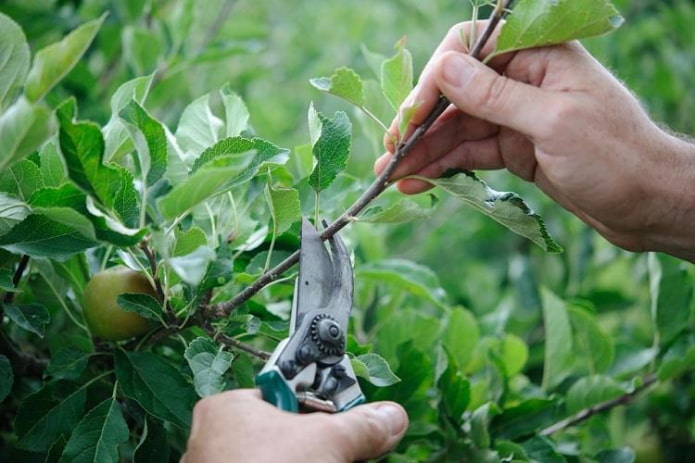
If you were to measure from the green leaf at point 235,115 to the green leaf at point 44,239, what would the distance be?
216 millimetres

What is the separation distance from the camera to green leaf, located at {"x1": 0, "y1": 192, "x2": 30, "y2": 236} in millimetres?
728

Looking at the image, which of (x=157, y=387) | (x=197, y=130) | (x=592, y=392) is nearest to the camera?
(x=157, y=387)

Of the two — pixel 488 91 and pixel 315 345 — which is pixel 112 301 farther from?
pixel 488 91

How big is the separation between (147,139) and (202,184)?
116mm

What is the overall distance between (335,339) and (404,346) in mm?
303

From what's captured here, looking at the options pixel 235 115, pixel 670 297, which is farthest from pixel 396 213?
pixel 670 297

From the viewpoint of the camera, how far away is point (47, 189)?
0.71 metres

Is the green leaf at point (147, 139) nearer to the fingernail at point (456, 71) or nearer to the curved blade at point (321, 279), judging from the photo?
the curved blade at point (321, 279)

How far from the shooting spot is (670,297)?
3.76 ft

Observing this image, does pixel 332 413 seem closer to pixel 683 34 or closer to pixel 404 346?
pixel 404 346

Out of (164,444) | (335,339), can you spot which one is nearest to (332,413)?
(335,339)

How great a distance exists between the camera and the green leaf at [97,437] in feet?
2.53

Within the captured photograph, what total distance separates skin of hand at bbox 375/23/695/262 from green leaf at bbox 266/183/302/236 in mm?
112

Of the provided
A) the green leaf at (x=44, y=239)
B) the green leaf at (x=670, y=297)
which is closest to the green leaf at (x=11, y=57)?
the green leaf at (x=44, y=239)
